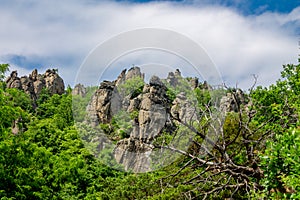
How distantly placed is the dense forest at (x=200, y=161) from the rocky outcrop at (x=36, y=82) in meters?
16.8

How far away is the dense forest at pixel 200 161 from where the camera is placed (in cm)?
430

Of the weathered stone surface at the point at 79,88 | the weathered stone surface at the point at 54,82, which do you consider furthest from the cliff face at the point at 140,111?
the weathered stone surface at the point at 54,82

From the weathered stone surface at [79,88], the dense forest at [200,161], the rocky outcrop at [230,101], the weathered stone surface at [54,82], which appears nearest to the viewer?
the dense forest at [200,161]

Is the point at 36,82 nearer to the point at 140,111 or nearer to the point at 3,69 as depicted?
the point at 3,69

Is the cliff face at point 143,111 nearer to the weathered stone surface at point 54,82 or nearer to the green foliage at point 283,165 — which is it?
the green foliage at point 283,165

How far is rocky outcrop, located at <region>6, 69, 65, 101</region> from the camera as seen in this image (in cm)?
4292

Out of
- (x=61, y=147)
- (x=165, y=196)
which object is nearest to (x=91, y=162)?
(x=61, y=147)

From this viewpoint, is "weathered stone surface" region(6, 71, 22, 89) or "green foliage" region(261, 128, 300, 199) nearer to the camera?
"green foliage" region(261, 128, 300, 199)

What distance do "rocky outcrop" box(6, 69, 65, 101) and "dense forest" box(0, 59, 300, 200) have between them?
16.8 meters

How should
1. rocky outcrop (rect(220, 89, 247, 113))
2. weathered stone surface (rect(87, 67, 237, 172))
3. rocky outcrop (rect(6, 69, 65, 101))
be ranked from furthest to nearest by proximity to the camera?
rocky outcrop (rect(6, 69, 65, 101)) → weathered stone surface (rect(87, 67, 237, 172)) → rocky outcrop (rect(220, 89, 247, 113))

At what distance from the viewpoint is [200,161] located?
5.29 m

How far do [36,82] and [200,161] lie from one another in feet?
138

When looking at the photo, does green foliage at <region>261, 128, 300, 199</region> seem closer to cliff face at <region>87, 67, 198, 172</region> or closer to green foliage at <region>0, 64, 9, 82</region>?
cliff face at <region>87, 67, 198, 172</region>

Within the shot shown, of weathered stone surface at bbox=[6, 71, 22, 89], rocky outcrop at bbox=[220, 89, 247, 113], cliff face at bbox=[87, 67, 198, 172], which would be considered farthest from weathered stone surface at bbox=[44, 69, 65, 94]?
rocky outcrop at bbox=[220, 89, 247, 113]
